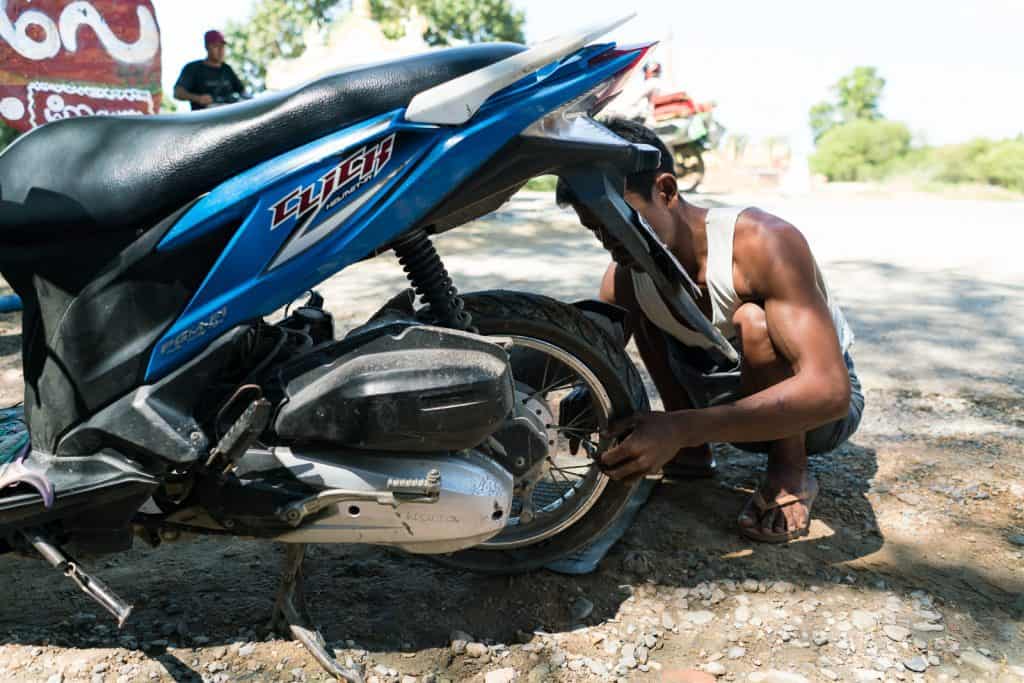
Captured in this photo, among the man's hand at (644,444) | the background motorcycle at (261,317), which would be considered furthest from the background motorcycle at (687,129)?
the background motorcycle at (261,317)

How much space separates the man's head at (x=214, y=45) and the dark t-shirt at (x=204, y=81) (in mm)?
76

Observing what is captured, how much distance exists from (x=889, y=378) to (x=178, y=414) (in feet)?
9.24

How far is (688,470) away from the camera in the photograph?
2557mm

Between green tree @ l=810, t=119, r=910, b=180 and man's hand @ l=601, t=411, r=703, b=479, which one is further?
green tree @ l=810, t=119, r=910, b=180

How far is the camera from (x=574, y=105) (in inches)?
64.7

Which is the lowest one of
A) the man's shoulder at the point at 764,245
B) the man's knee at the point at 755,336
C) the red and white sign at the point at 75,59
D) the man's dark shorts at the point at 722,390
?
the man's dark shorts at the point at 722,390

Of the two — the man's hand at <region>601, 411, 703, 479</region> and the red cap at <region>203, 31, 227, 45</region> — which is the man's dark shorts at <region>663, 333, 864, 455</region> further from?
the red cap at <region>203, 31, 227, 45</region>

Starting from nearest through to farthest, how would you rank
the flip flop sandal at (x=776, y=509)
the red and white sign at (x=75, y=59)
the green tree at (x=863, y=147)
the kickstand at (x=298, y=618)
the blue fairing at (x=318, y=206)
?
the blue fairing at (x=318, y=206) < the kickstand at (x=298, y=618) < the flip flop sandal at (x=776, y=509) < the red and white sign at (x=75, y=59) < the green tree at (x=863, y=147)

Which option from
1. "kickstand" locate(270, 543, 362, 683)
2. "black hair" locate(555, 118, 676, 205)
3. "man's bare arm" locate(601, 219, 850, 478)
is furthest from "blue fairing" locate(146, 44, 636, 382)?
"man's bare arm" locate(601, 219, 850, 478)

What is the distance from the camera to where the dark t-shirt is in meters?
7.35

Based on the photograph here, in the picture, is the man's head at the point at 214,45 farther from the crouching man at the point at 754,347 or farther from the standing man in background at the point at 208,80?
the crouching man at the point at 754,347

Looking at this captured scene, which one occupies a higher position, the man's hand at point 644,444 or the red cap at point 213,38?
the red cap at point 213,38

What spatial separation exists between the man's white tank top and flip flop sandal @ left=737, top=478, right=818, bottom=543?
399mm

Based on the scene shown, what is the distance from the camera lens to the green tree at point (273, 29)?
27891 mm
